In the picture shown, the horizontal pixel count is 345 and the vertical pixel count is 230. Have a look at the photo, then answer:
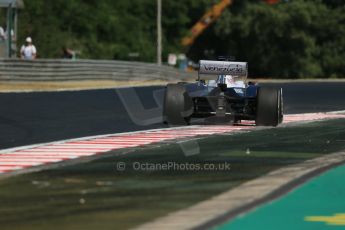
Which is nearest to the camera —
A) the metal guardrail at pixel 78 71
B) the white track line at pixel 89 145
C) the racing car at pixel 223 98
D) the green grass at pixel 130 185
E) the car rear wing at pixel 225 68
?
the green grass at pixel 130 185

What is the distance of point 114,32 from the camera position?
69562mm

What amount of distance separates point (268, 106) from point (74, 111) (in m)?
Result: 6.68

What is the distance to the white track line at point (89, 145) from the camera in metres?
13.4

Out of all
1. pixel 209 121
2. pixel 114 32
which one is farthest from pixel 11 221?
pixel 114 32

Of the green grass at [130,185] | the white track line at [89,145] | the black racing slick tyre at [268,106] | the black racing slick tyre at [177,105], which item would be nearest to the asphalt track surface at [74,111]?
the white track line at [89,145]

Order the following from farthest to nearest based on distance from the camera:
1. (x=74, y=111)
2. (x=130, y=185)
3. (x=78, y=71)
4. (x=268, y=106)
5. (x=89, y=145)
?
(x=78, y=71) < (x=74, y=111) < (x=268, y=106) < (x=89, y=145) < (x=130, y=185)

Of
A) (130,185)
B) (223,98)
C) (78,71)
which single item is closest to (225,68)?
(223,98)

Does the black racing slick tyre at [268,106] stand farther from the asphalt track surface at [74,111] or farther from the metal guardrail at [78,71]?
the metal guardrail at [78,71]

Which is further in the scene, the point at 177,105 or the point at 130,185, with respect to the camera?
the point at 177,105

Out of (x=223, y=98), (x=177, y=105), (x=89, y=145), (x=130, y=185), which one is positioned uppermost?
(x=223, y=98)

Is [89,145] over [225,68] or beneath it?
beneath

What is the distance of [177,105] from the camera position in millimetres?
18328

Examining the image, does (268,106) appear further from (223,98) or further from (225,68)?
(225,68)

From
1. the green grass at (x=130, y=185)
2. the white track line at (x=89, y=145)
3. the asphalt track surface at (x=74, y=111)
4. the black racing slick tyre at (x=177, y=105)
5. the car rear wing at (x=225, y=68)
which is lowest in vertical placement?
the asphalt track surface at (x=74, y=111)
